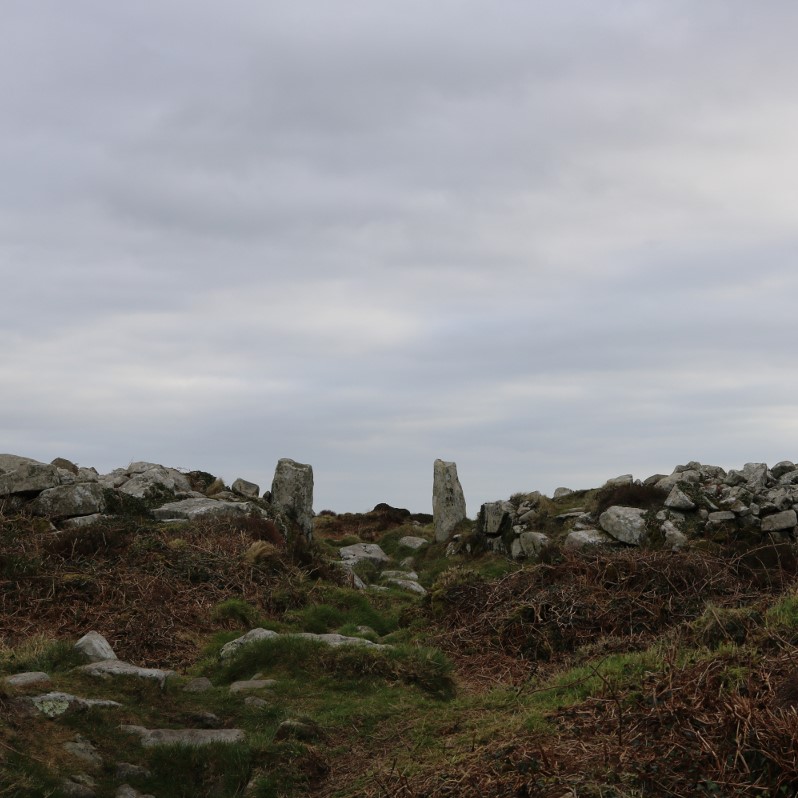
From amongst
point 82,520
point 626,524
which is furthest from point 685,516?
point 82,520

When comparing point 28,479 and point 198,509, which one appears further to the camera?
point 198,509

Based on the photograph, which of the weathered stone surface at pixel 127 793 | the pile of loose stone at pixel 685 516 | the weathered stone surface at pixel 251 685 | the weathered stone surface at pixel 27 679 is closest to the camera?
the weathered stone surface at pixel 127 793

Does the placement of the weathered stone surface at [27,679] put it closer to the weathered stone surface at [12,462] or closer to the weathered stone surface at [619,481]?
the weathered stone surface at [12,462]

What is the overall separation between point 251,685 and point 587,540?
11.6 metres

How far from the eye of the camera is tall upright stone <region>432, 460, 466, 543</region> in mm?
30500

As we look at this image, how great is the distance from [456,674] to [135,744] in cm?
460

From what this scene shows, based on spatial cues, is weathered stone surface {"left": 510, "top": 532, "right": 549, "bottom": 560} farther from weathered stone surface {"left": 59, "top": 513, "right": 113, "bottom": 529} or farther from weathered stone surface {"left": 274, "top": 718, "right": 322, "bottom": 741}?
weathered stone surface {"left": 274, "top": 718, "right": 322, "bottom": 741}

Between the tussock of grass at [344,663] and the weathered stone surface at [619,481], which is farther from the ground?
the weathered stone surface at [619,481]

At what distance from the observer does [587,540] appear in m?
20.2

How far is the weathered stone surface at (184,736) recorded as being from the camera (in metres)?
8.25

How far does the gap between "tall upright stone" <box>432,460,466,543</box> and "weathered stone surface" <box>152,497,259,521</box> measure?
954 cm

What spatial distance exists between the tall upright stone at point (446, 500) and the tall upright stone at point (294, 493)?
6.27 m

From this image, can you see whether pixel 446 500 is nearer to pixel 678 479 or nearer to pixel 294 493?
pixel 294 493

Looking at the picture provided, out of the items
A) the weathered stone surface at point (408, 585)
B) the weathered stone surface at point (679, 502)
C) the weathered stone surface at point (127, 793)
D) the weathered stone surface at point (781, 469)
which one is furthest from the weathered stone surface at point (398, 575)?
the weathered stone surface at point (127, 793)
